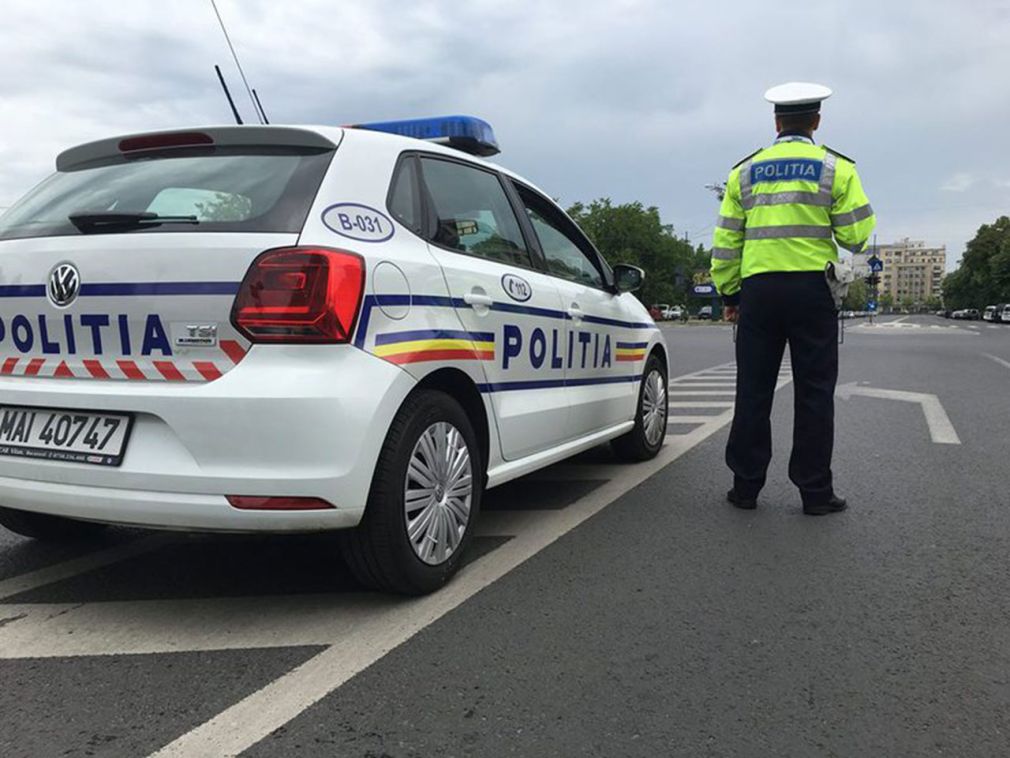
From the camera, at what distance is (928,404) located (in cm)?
852

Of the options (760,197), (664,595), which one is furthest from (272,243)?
(760,197)

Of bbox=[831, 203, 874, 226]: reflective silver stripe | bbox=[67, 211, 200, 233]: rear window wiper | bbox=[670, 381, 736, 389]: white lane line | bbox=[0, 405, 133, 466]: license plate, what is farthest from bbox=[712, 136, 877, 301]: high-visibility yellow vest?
bbox=[670, 381, 736, 389]: white lane line

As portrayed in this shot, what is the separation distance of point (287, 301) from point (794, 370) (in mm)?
2787

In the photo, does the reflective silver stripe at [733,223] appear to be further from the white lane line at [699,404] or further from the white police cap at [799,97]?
the white lane line at [699,404]

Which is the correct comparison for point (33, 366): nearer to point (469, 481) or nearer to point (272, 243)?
point (272, 243)

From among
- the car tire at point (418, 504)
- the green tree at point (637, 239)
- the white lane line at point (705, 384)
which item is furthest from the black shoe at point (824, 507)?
the green tree at point (637, 239)

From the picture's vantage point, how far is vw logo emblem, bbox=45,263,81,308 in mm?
2709

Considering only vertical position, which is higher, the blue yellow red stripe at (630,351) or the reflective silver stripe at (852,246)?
the reflective silver stripe at (852,246)

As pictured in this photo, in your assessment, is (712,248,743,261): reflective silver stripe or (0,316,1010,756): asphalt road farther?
(712,248,743,261): reflective silver stripe

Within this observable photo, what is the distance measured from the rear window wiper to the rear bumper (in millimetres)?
523

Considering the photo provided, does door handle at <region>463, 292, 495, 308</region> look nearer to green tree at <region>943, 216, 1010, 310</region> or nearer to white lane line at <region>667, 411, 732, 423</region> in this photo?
white lane line at <region>667, 411, 732, 423</region>

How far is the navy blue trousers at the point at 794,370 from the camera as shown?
4.17 m

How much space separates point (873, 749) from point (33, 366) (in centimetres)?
275

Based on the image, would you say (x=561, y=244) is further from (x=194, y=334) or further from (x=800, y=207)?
(x=194, y=334)
